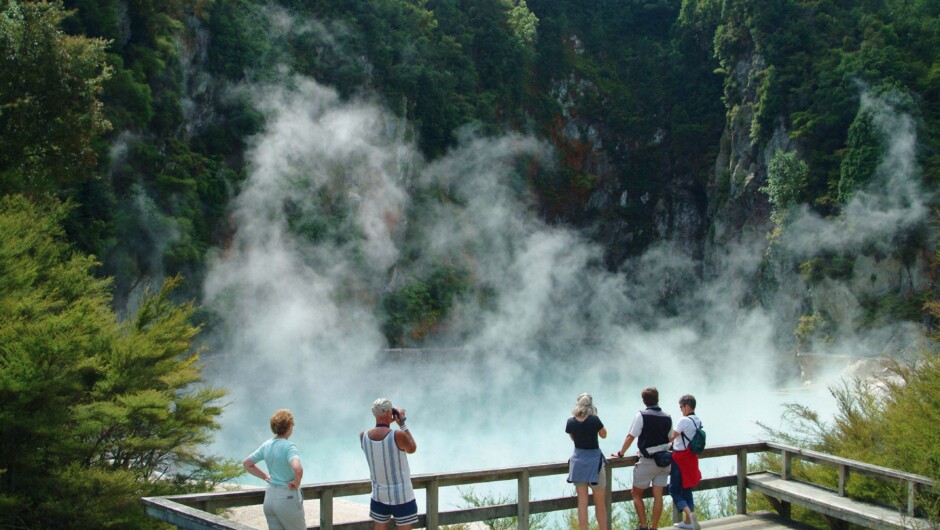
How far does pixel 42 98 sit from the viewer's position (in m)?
15.0

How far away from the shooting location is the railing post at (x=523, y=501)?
6.25 metres

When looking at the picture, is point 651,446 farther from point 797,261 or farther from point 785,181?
point 785,181

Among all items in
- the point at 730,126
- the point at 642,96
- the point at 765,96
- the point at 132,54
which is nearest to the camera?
the point at 132,54

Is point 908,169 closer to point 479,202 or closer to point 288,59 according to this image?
point 479,202

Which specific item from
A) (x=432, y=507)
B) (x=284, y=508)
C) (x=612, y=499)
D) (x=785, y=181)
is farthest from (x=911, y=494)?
(x=785, y=181)

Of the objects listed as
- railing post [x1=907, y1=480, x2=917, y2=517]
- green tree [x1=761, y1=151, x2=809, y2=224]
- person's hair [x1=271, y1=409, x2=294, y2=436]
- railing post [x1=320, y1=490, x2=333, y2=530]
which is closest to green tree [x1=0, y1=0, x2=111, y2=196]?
person's hair [x1=271, y1=409, x2=294, y2=436]

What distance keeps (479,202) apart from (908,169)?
51.3 feet

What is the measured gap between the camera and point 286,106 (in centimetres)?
2856

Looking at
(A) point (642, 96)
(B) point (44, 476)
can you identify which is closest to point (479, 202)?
(A) point (642, 96)

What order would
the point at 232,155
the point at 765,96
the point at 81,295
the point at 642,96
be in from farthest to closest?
the point at 642,96
the point at 765,96
the point at 232,155
the point at 81,295

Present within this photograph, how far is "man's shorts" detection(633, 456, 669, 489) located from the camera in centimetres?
656

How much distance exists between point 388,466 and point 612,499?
224cm

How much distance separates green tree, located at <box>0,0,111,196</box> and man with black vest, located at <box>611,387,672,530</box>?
11.7 m

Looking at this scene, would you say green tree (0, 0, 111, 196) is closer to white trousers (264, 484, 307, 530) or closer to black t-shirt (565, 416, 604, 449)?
white trousers (264, 484, 307, 530)
